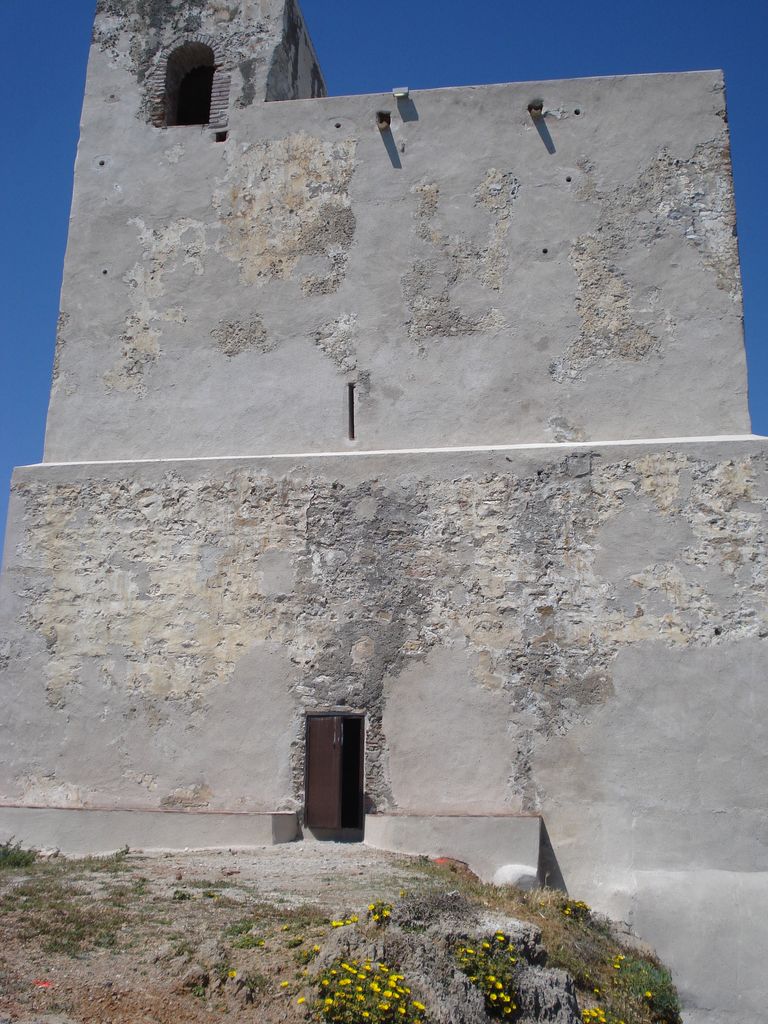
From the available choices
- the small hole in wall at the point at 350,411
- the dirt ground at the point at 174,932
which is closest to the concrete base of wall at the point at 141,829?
the dirt ground at the point at 174,932

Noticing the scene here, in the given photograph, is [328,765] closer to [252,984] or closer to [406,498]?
A: [406,498]

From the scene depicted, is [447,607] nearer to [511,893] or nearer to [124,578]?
[511,893]

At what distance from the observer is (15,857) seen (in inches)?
306

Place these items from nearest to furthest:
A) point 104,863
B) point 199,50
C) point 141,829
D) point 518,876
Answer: point 104,863, point 518,876, point 141,829, point 199,50

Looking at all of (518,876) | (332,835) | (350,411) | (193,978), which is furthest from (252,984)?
(350,411)

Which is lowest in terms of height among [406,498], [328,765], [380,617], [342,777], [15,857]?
[15,857]

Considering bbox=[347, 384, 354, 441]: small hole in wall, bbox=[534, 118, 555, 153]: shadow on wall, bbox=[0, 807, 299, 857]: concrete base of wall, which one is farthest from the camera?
bbox=[534, 118, 555, 153]: shadow on wall

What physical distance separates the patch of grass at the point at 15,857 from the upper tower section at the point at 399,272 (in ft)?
12.8

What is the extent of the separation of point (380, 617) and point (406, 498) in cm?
112

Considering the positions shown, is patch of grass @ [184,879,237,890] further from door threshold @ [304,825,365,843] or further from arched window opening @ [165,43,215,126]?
arched window opening @ [165,43,215,126]

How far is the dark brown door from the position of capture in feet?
28.0

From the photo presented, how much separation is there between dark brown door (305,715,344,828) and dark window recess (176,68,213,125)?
24.4 ft

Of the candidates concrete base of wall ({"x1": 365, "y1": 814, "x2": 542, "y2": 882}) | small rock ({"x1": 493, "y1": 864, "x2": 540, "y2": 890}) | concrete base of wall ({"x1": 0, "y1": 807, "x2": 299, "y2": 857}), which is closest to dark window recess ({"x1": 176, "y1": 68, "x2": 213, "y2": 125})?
concrete base of wall ({"x1": 0, "y1": 807, "x2": 299, "y2": 857})

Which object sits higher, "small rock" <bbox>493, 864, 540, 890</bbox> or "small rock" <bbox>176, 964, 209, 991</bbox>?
"small rock" <bbox>493, 864, 540, 890</bbox>
